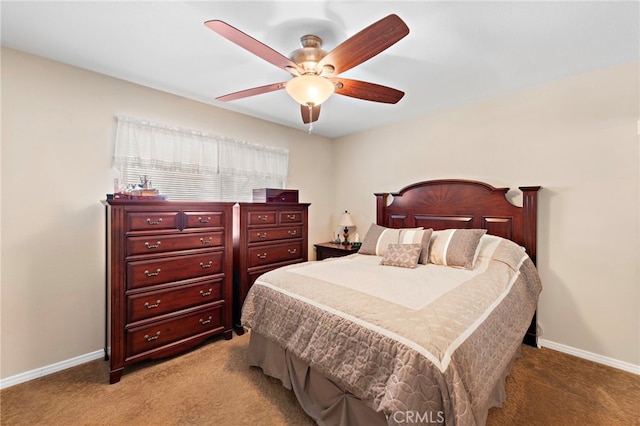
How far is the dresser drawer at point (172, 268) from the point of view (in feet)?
7.15

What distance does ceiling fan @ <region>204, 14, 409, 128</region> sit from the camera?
1326 mm

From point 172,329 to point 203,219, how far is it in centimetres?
98

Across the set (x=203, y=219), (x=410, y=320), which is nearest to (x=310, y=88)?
(x=410, y=320)

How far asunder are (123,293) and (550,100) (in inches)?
158

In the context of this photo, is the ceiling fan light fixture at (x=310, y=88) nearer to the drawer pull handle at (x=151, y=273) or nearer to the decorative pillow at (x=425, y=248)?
the decorative pillow at (x=425, y=248)

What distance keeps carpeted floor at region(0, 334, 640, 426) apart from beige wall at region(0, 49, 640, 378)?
0.31 m

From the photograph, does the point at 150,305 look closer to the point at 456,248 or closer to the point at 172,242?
the point at 172,242

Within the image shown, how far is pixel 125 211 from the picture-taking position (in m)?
2.10

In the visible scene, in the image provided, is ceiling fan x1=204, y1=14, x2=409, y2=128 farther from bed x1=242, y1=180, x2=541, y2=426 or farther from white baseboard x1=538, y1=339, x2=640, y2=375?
white baseboard x1=538, y1=339, x2=640, y2=375

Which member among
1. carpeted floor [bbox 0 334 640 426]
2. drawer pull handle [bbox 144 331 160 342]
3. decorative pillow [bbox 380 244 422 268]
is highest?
decorative pillow [bbox 380 244 422 268]

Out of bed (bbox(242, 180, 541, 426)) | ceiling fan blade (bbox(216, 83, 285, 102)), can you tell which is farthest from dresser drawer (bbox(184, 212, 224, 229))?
ceiling fan blade (bbox(216, 83, 285, 102))

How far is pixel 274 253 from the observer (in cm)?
315

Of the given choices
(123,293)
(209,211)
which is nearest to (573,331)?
(209,211)

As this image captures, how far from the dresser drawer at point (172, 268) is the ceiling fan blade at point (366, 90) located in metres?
1.87
